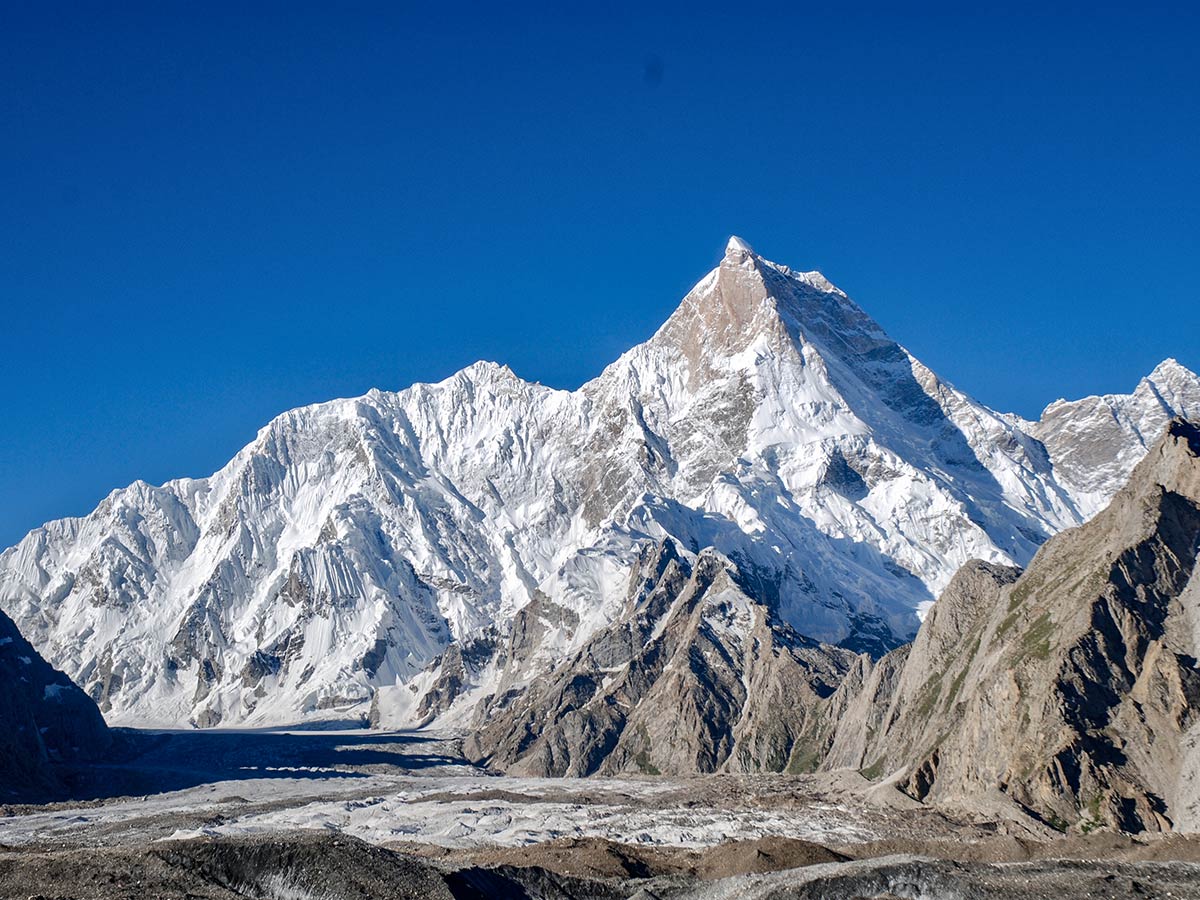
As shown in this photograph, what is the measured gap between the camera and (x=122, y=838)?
166000 mm

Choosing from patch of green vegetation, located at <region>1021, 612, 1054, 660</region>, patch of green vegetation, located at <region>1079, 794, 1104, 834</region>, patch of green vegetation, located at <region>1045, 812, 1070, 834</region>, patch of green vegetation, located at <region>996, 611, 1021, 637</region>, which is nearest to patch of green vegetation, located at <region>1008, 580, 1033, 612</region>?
patch of green vegetation, located at <region>996, 611, 1021, 637</region>

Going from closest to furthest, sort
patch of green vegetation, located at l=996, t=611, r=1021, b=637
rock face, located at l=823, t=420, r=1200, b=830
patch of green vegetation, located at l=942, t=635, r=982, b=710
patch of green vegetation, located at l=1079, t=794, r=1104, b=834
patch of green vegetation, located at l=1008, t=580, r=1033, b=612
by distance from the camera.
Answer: patch of green vegetation, located at l=1079, t=794, r=1104, b=834, rock face, located at l=823, t=420, r=1200, b=830, patch of green vegetation, located at l=996, t=611, r=1021, b=637, patch of green vegetation, located at l=1008, t=580, r=1033, b=612, patch of green vegetation, located at l=942, t=635, r=982, b=710

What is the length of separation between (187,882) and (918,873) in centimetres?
5017

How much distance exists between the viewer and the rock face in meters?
141

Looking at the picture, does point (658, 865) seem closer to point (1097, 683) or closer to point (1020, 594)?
point (1097, 683)

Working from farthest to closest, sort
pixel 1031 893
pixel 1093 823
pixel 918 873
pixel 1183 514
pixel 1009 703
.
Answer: pixel 1183 514 → pixel 1009 703 → pixel 1093 823 → pixel 918 873 → pixel 1031 893

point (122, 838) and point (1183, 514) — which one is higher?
point (1183, 514)

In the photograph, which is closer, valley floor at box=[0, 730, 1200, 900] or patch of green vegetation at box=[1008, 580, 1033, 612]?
valley floor at box=[0, 730, 1200, 900]

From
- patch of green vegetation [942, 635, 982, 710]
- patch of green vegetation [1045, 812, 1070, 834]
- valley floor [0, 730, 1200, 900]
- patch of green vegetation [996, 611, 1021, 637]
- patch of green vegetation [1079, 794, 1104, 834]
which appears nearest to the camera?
valley floor [0, 730, 1200, 900]

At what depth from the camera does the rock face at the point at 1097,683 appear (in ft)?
464

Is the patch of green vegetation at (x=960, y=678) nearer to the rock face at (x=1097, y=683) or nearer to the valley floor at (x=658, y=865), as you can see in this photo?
the rock face at (x=1097, y=683)

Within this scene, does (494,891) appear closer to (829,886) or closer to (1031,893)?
(829,886)

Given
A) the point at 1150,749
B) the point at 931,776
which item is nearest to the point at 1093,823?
the point at 1150,749

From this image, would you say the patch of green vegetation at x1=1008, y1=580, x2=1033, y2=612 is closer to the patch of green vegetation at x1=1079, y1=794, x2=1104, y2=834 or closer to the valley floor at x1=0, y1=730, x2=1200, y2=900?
the valley floor at x1=0, y1=730, x2=1200, y2=900
